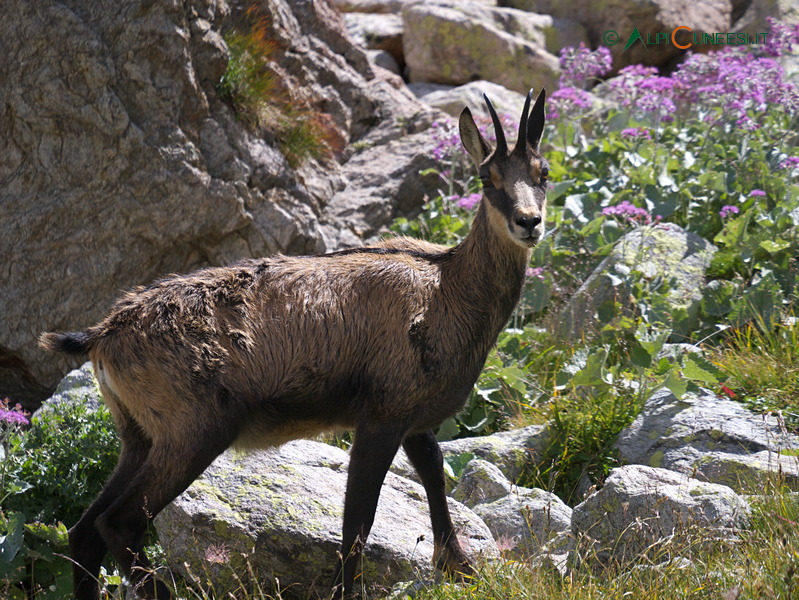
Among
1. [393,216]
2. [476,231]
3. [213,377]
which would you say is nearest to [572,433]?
[476,231]

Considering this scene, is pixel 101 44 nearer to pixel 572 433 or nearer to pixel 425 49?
pixel 572 433

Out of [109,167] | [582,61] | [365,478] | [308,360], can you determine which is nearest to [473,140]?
[308,360]

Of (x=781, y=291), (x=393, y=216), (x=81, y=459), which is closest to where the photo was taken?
(x=81, y=459)

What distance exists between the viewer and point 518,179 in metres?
5.46

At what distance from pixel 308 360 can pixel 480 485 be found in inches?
69.1

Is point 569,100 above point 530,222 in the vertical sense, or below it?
below

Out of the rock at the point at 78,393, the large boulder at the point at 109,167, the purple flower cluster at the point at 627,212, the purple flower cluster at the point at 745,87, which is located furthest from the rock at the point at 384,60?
the rock at the point at 78,393

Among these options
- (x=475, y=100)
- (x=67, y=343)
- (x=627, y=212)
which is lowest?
(x=627, y=212)

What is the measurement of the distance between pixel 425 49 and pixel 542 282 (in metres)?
8.42

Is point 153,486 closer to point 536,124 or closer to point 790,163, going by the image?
point 536,124

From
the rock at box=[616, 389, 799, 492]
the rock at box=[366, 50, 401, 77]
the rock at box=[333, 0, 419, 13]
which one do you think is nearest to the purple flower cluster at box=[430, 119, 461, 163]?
the rock at box=[616, 389, 799, 492]

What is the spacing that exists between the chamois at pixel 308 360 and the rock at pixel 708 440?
178 cm

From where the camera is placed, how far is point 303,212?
9.30 meters

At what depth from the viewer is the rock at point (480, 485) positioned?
6035 millimetres
